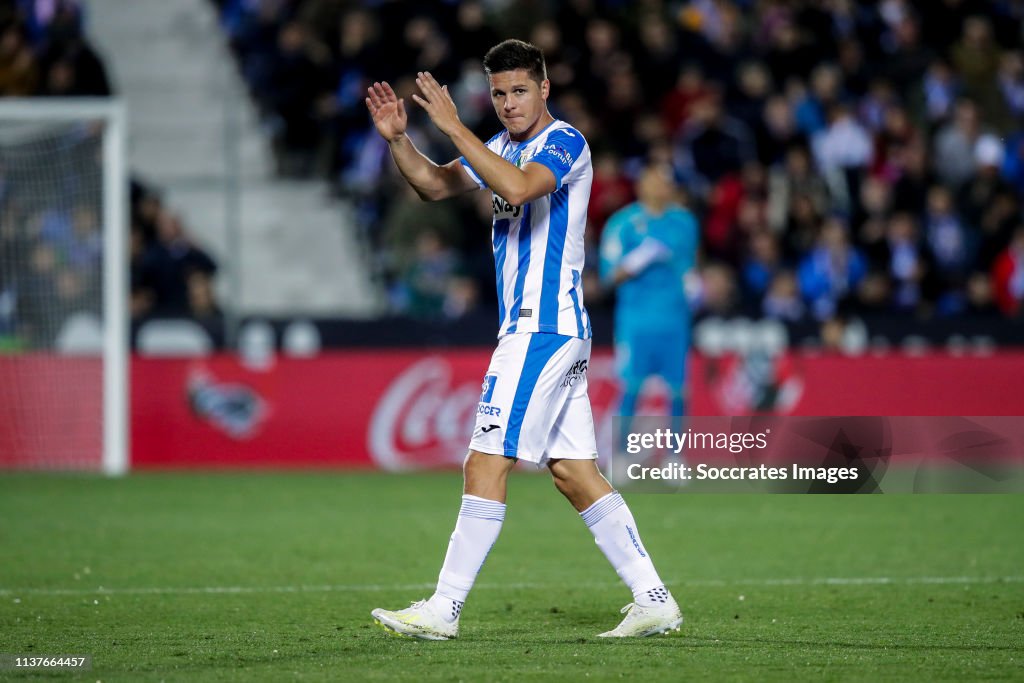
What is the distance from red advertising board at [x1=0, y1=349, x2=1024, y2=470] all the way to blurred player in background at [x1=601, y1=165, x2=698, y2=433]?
4.93 feet

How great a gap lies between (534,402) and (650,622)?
0.99 m

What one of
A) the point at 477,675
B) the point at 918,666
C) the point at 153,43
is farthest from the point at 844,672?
the point at 153,43

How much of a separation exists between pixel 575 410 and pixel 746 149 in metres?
11.0

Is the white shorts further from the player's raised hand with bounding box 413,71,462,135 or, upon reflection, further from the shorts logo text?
the player's raised hand with bounding box 413,71,462,135

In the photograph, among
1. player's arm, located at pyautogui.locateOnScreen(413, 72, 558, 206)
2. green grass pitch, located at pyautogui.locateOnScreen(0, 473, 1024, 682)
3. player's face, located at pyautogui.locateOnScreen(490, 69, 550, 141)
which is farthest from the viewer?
player's face, located at pyautogui.locateOnScreen(490, 69, 550, 141)

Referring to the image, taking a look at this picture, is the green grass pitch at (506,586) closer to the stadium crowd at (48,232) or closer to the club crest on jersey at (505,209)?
the club crest on jersey at (505,209)

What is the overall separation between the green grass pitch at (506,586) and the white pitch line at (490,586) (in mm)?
20

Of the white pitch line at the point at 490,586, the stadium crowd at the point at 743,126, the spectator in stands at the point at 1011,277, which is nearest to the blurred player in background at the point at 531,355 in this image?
the white pitch line at the point at 490,586

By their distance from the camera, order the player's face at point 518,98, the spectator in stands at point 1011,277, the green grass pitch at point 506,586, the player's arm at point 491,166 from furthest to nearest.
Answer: the spectator in stands at point 1011,277 → the player's face at point 518,98 → the player's arm at point 491,166 → the green grass pitch at point 506,586

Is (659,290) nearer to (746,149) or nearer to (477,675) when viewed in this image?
(746,149)

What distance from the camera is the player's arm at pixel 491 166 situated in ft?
18.5

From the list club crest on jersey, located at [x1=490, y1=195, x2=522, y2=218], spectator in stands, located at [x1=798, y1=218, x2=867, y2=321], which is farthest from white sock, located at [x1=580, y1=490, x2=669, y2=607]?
spectator in stands, located at [x1=798, y1=218, x2=867, y2=321]

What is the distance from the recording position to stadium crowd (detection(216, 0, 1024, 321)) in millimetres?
15641

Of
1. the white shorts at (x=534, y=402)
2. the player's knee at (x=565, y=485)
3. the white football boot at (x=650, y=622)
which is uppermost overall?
the white shorts at (x=534, y=402)
